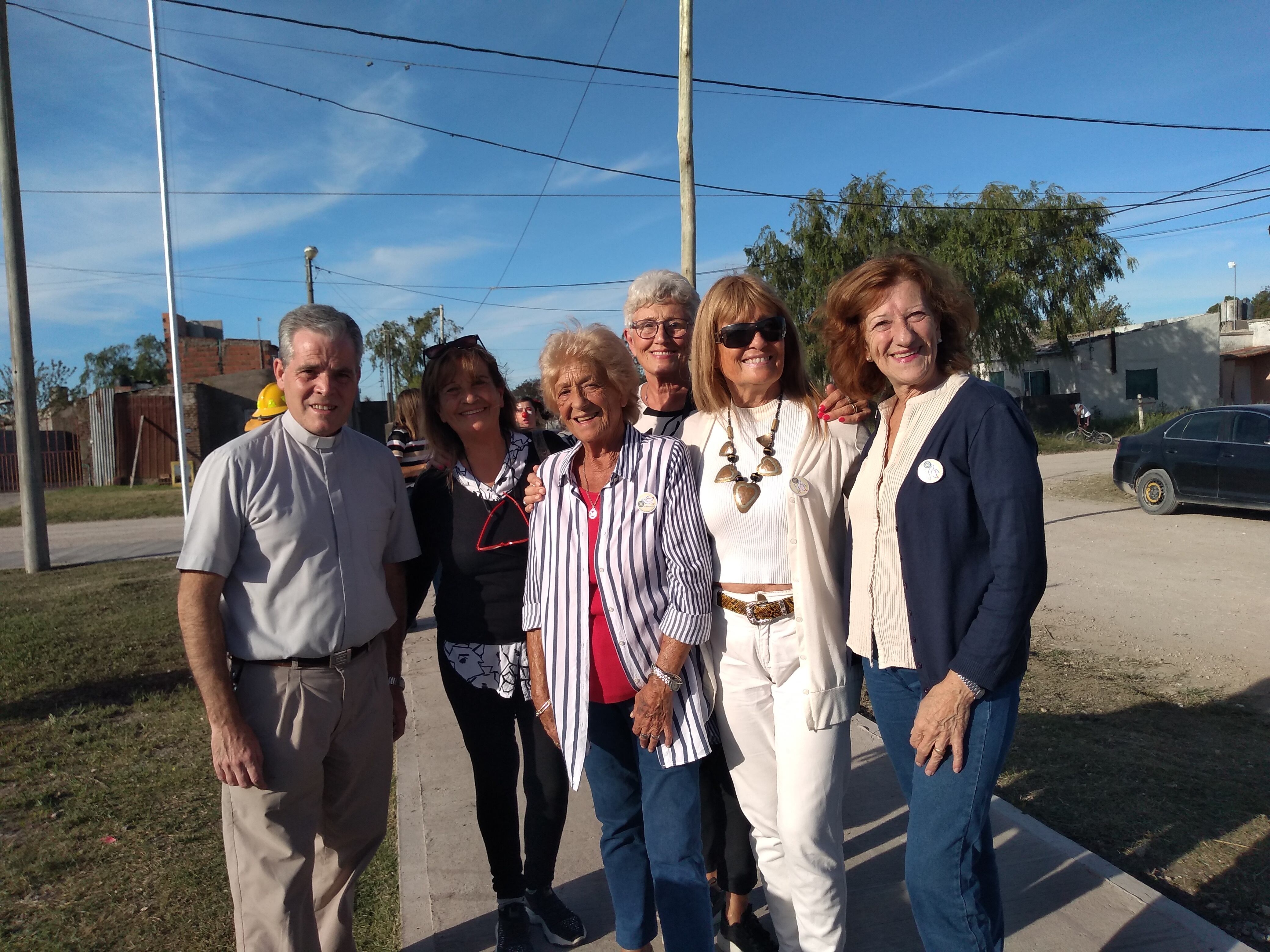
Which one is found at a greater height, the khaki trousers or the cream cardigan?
the cream cardigan

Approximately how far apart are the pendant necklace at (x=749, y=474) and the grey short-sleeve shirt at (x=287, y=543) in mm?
1042

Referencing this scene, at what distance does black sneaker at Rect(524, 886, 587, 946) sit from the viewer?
2783mm

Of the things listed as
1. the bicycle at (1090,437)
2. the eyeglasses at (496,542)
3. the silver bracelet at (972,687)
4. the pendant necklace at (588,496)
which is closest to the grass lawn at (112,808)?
the eyeglasses at (496,542)

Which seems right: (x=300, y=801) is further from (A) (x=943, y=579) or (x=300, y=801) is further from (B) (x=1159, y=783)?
(B) (x=1159, y=783)

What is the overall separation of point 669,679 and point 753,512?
1.65 feet

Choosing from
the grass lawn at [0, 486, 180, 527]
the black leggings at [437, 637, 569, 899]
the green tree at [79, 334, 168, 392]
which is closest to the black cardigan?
the black leggings at [437, 637, 569, 899]

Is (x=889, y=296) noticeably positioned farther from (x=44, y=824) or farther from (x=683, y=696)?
(x=44, y=824)

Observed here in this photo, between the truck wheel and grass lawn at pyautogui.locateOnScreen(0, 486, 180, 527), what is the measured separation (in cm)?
1817

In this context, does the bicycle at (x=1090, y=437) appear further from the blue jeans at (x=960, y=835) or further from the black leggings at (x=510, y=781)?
the blue jeans at (x=960, y=835)

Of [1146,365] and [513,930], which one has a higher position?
[1146,365]

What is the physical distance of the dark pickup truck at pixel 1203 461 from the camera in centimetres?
1111

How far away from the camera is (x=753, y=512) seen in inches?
91.0

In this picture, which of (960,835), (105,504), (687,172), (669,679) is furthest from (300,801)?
(105,504)

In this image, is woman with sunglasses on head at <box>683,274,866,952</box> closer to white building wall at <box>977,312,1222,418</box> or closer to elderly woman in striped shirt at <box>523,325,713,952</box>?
elderly woman in striped shirt at <box>523,325,713,952</box>
